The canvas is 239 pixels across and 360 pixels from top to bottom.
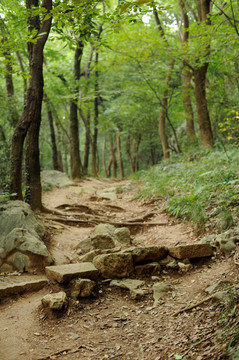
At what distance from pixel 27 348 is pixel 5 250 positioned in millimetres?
2308

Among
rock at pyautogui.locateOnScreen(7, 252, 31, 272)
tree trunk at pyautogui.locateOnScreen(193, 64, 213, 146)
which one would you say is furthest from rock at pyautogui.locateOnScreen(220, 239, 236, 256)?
tree trunk at pyautogui.locateOnScreen(193, 64, 213, 146)

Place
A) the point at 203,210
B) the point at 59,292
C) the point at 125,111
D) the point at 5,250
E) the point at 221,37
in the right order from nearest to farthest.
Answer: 1. the point at 59,292
2. the point at 5,250
3. the point at 203,210
4. the point at 221,37
5. the point at 125,111

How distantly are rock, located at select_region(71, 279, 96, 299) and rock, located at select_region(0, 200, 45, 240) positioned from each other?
1897mm

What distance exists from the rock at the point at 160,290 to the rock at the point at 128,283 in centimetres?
28

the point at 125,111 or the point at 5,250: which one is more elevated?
the point at 125,111

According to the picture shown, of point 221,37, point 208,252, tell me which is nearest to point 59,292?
point 208,252

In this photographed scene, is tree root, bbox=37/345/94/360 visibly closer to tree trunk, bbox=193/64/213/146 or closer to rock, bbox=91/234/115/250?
rock, bbox=91/234/115/250

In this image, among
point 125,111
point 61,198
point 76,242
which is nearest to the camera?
point 76,242

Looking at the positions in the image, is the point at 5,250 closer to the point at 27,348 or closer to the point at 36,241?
the point at 36,241

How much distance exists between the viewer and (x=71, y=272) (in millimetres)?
4188

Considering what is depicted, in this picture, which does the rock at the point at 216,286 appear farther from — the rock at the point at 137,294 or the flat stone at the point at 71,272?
the flat stone at the point at 71,272

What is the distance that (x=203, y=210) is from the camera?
20.1ft

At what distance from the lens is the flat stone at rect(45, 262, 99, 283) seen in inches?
163

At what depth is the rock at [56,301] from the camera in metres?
3.71
